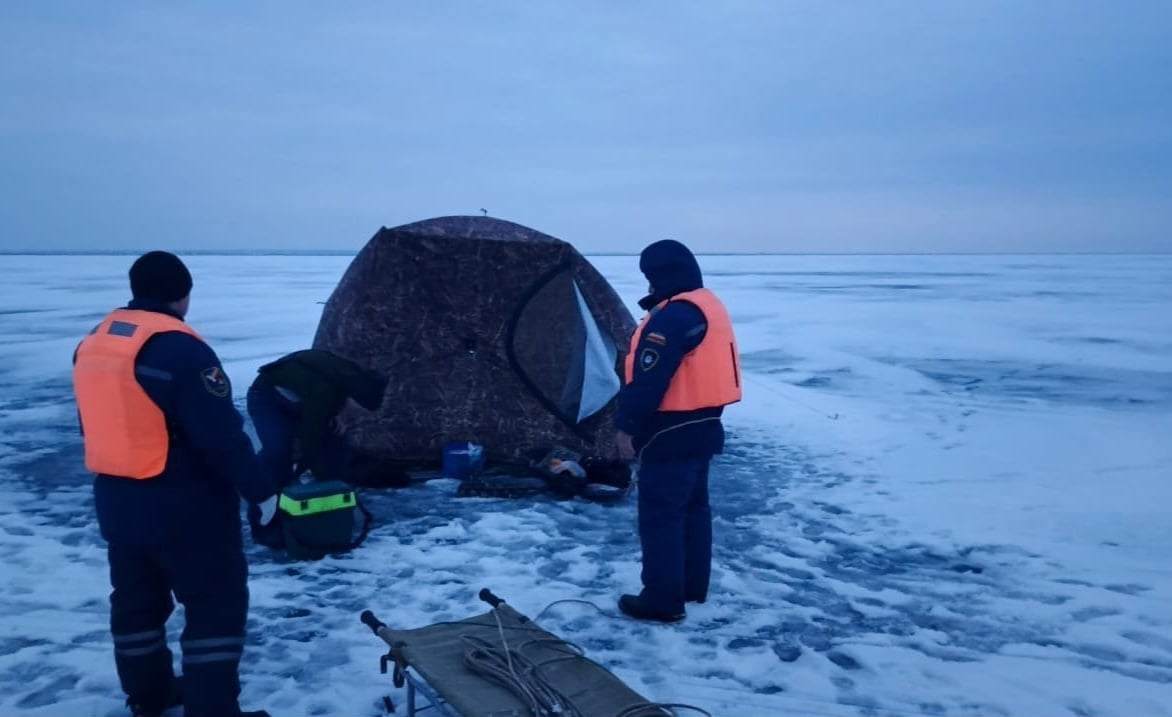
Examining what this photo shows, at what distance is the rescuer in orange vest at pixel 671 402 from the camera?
418 centimetres

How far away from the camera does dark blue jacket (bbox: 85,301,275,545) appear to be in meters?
2.93

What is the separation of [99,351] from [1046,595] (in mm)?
4800

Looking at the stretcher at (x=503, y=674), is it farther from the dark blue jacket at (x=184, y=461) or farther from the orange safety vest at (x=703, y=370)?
the orange safety vest at (x=703, y=370)

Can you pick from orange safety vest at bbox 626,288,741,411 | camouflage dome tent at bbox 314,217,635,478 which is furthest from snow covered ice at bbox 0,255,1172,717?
orange safety vest at bbox 626,288,741,411

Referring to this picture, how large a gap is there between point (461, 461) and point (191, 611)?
3.91m

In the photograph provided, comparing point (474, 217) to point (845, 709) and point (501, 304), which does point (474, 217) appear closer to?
point (501, 304)

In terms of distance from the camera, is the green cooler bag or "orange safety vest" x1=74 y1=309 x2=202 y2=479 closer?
"orange safety vest" x1=74 y1=309 x2=202 y2=479

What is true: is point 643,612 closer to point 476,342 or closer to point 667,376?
point 667,376

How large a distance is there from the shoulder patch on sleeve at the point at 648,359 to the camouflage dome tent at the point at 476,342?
304cm

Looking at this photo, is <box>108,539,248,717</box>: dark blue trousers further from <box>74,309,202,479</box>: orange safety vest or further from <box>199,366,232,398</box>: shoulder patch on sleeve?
<box>199,366,232,398</box>: shoulder patch on sleeve

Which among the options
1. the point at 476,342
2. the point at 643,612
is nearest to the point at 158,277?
the point at 643,612

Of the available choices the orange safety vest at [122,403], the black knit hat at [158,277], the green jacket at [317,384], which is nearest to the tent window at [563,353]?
Result: the green jacket at [317,384]

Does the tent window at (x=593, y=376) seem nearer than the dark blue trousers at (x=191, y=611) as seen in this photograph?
No

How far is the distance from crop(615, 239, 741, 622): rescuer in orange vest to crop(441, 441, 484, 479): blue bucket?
284 cm
